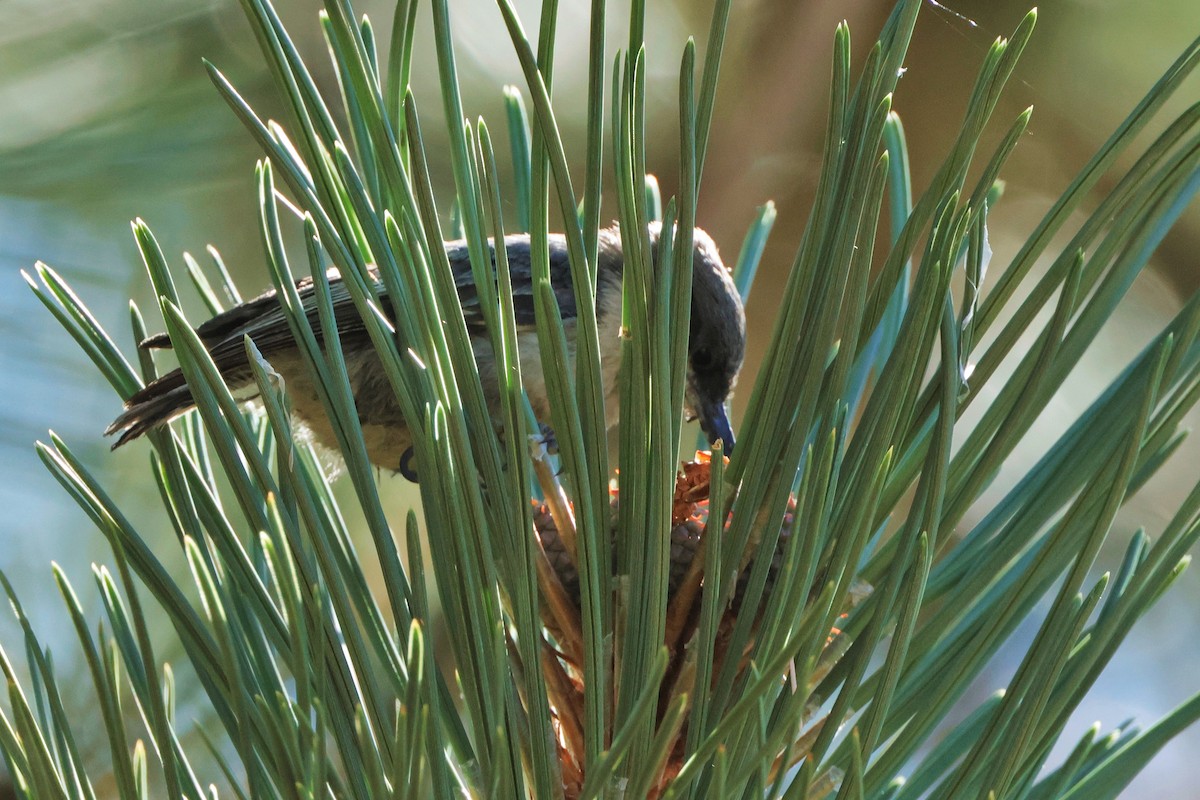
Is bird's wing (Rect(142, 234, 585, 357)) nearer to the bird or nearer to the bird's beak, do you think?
the bird

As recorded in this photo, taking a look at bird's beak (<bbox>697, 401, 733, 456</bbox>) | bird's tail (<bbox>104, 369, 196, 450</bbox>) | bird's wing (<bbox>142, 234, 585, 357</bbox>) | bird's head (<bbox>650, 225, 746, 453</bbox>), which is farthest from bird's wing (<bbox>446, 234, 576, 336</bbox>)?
bird's tail (<bbox>104, 369, 196, 450</bbox>)

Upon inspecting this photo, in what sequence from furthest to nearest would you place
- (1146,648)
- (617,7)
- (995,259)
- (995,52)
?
(1146,648), (995,259), (617,7), (995,52)

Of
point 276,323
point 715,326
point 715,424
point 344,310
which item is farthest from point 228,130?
point 715,424

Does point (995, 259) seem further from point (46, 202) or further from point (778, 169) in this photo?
point (46, 202)

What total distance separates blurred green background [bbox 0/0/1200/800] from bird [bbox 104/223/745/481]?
124 mm

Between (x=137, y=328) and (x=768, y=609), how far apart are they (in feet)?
1.11

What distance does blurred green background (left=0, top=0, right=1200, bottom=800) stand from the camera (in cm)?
134

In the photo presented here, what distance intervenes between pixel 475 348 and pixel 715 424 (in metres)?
0.32

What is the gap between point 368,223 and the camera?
0.45 meters

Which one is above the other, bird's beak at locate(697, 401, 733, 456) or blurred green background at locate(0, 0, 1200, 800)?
blurred green background at locate(0, 0, 1200, 800)

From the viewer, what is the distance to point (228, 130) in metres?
1.43

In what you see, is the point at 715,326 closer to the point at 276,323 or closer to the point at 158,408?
the point at 276,323

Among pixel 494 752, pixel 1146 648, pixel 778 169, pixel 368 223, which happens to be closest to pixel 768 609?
pixel 494 752

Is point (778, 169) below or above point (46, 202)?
above
